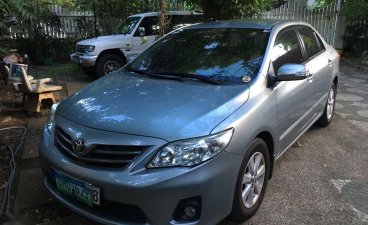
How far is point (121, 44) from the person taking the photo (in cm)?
974

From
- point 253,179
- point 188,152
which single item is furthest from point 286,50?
point 188,152

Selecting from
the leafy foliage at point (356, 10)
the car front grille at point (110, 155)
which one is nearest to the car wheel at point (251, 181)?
the car front grille at point (110, 155)

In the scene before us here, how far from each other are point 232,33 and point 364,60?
8.61m

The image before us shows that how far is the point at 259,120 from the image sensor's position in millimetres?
3121

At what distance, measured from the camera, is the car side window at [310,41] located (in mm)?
4656

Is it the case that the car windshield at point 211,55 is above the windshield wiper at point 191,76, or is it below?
above

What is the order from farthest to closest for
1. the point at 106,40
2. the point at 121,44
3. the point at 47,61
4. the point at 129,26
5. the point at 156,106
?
the point at 47,61 → the point at 129,26 → the point at 121,44 → the point at 106,40 → the point at 156,106

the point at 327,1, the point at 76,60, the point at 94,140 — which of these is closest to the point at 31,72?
the point at 76,60

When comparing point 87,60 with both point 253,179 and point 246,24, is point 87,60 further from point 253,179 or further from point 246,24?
point 253,179

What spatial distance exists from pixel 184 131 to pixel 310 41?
116 inches

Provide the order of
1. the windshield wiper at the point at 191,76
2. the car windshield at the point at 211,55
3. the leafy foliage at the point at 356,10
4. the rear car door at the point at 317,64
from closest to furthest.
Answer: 1. the windshield wiper at the point at 191,76
2. the car windshield at the point at 211,55
3. the rear car door at the point at 317,64
4. the leafy foliage at the point at 356,10

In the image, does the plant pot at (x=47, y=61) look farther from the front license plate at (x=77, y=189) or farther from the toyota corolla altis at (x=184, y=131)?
the front license plate at (x=77, y=189)

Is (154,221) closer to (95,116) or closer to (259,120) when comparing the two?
(95,116)

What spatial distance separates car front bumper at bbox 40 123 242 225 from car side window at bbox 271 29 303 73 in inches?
55.2
